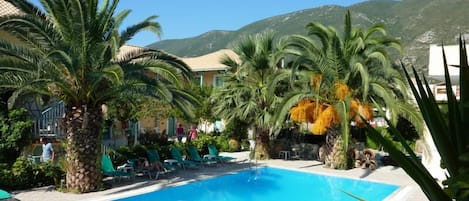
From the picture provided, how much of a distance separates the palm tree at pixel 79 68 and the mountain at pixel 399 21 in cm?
2980

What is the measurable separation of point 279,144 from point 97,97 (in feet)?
39.0

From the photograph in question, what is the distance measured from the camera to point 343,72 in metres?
17.6

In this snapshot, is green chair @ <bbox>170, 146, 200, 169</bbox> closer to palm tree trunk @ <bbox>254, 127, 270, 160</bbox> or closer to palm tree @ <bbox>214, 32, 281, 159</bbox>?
palm tree @ <bbox>214, 32, 281, 159</bbox>

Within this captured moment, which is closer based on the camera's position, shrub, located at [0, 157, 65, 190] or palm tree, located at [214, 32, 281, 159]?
shrub, located at [0, 157, 65, 190]

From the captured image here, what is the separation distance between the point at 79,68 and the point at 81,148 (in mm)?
2480

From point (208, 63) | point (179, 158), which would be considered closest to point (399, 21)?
point (208, 63)

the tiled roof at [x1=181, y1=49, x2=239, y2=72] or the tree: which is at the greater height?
the tiled roof at [x1=181, y1=49, x2=239, y2=72]

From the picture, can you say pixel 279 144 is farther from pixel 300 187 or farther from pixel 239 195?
pixel 239 195

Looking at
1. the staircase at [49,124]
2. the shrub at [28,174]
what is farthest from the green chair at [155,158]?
the staircase at [49,124]

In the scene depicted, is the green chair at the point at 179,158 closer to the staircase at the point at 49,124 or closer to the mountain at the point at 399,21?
the staircase at the point at 49,124

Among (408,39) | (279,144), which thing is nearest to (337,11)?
(408,39)

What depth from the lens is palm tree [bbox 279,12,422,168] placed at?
55.3 ft

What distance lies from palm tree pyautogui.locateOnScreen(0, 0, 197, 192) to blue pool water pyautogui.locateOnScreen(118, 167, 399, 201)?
82.6 inches

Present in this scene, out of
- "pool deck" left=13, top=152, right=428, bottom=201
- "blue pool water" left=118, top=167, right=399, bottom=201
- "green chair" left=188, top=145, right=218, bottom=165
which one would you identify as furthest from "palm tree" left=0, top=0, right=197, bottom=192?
"green chair" left=188, top=145, right=218, bottom=165
